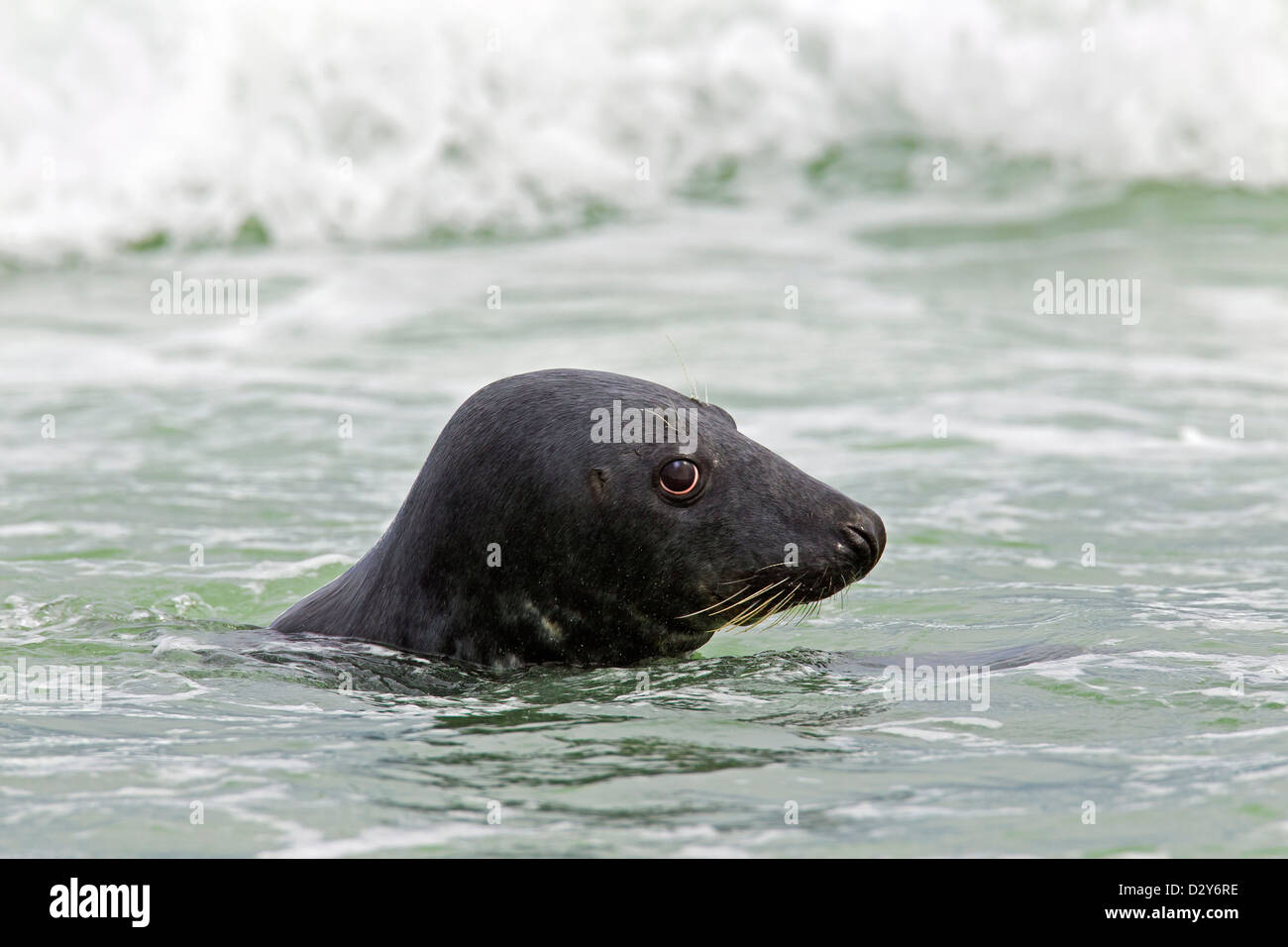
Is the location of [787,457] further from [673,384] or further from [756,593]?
[756,593]

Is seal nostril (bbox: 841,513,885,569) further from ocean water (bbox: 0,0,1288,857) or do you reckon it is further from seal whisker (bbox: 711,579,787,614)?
ocean water (bbox: 0,0,1288,857)

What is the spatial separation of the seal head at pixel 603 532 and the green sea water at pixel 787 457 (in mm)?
182

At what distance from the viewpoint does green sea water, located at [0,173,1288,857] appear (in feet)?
15.1

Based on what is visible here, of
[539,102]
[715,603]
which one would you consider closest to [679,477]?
[715,603]

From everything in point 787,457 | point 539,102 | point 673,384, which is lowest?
point 787,457

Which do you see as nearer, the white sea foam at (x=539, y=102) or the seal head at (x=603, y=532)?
the seal head at (x=603, y=532)

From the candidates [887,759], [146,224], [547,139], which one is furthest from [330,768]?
[547,139]

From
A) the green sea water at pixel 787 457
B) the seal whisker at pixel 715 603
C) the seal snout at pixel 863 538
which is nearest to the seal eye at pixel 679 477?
the seal whisker at pixel 715 603

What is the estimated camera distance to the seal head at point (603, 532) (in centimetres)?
570

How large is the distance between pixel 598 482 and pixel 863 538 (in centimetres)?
88

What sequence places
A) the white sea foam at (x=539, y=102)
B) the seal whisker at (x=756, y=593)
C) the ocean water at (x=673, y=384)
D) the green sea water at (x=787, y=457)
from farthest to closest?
the white sea foam at (x=539, y=102), the seal whisker at (x=756, y=593), the ocean water at (x=673, y=384), the green sea water at (x=787, y=457)

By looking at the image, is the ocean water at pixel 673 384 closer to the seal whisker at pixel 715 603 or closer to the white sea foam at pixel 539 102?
the white sea foam at pixel 539 102

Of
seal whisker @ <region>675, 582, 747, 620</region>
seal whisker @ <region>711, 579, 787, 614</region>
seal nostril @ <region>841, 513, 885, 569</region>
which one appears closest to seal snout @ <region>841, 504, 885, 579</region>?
seal nostril @ <region>841, 513, 885, 569</region>

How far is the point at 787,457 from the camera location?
11.0 metres
